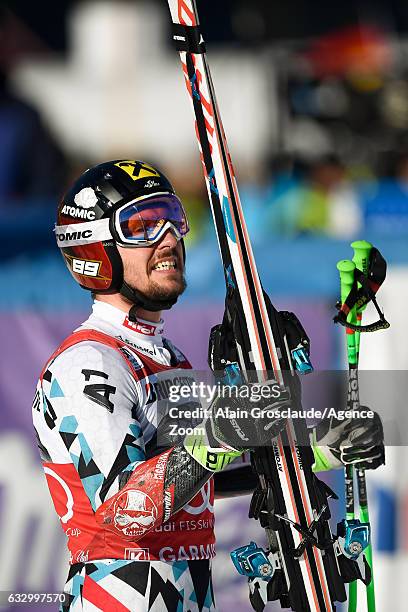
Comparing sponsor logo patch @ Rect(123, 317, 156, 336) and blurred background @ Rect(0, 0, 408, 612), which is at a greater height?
blurred background @ Rect(0, 0, 408, 612)

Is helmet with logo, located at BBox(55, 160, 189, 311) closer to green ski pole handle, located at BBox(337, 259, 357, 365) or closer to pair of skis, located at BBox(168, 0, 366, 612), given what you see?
pair of skis, located at BBox(168, 0, 366, 612)

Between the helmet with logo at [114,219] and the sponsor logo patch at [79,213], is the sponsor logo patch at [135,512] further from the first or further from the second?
the sponsor logo patch at [79,213]

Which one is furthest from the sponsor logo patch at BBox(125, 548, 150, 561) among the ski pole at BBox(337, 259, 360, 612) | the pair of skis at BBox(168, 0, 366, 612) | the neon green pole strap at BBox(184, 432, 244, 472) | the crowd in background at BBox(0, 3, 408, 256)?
the crowd in background at BBox(0, 3, 408, 256)

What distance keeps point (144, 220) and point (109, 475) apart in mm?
866

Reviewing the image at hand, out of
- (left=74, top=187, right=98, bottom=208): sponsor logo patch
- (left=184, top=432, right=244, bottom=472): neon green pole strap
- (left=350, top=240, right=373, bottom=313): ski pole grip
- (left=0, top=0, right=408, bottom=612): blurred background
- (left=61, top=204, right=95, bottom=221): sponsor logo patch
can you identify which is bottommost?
(left=184, top=432, right=244, bottom=472): neon green pole strap

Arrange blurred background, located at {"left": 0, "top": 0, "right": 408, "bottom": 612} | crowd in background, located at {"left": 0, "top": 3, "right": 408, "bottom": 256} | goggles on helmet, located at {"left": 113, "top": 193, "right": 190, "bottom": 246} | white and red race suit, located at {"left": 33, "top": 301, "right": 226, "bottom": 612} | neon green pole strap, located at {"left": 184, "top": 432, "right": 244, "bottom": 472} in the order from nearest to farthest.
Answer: neon green pole strap, located at {"left": 184, "top": 432, "right": 244, "bottom": 472} → white and red race suit, located at {"left": 33, "top": 301, "right": 226, "bottom": 612} → goggles on helmet, located at {"left": 113, "top": 193, "right": 190, "bottom": 246} → blurred background, located at {"left": 0, "top": 0, "right": 408, "bottom": 612} → crowd in background, located at {"left": 0, "top": 3, "right": 408, "bottom": 256}

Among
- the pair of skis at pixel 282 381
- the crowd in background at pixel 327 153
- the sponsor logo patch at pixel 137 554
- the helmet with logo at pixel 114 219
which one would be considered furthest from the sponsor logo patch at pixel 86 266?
the crowd in background at pixel 327 153

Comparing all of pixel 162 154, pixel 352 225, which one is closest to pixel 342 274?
pixel 352 225

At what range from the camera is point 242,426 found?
126 inches

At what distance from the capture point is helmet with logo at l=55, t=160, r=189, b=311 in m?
3.89

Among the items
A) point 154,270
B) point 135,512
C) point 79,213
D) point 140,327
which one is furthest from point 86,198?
point 135,512

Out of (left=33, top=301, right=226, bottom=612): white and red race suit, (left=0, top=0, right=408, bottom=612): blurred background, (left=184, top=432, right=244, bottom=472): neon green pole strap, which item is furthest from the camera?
(left=0, top=0, right=408, bottom=612): blurred background

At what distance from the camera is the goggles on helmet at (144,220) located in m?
3.88

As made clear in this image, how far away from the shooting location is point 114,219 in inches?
153
